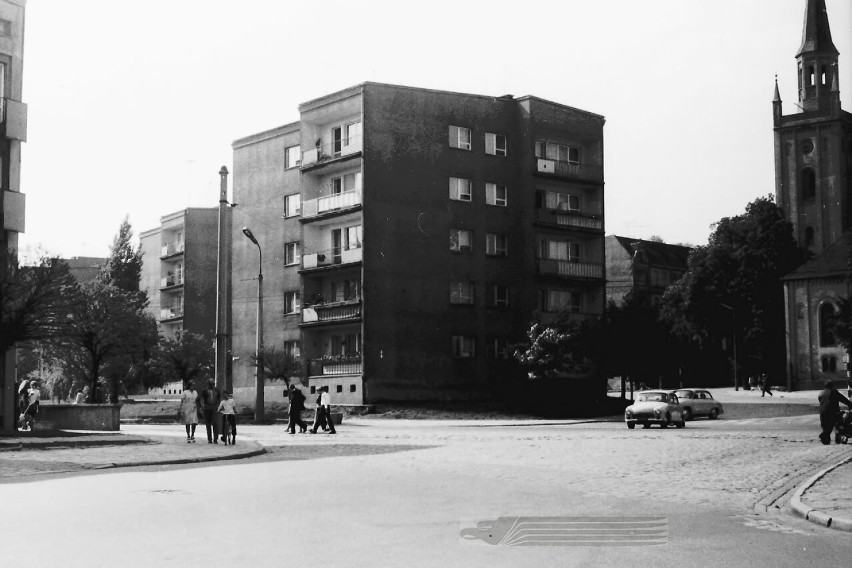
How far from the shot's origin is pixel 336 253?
6119 centimetres

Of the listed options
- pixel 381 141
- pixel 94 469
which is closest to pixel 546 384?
pixel 381 141

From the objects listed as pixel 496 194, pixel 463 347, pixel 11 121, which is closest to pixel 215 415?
pixel 11 121

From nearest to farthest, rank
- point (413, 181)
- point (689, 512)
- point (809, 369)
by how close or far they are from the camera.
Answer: point (689, 512) → point (413, 181) → point (809, 369)

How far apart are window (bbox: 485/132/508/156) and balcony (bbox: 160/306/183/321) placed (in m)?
36.7

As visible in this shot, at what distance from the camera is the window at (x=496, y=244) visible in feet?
205

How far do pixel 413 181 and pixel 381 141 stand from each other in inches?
111

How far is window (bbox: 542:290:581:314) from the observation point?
2559 inches

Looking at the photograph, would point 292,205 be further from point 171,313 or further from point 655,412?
point 655,412

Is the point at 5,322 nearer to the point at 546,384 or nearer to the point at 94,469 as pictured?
the point at 94,469

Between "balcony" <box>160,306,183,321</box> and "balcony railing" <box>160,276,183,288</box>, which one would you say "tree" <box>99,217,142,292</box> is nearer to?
"balcony railing" <box>160,276,183,288</box>

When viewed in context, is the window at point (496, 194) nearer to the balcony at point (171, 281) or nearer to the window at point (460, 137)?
the window at point (460, 137)

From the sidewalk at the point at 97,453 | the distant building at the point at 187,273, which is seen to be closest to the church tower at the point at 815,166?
the distant building at the point at 187,273

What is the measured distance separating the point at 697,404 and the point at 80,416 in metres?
27.8

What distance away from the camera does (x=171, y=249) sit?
9288cm
